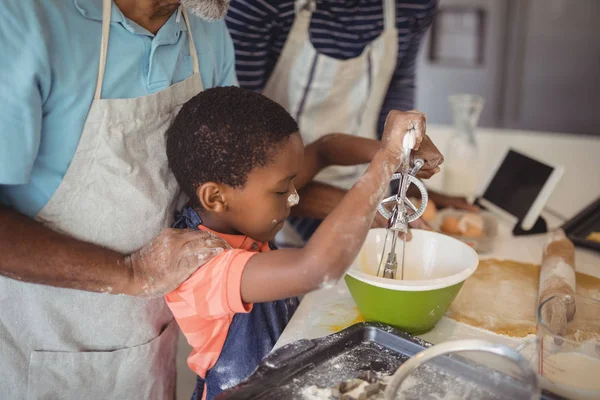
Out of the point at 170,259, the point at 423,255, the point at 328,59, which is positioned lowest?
the point at 423,255

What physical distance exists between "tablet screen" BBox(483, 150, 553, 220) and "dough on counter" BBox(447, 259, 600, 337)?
0.25m

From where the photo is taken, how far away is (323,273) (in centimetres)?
88

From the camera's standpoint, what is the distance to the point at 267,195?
1.04 m

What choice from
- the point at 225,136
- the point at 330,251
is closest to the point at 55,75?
the point at 225,136

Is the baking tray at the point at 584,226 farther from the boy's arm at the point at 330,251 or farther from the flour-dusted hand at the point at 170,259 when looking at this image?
the flour-dusted hand at the point at 170,259

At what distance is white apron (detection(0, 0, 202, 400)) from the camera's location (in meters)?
1.01

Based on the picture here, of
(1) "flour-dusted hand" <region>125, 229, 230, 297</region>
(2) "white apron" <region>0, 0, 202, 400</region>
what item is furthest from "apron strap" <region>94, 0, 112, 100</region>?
(1) "flour-dusted hand" <region>125, 229, 230, 297</region>

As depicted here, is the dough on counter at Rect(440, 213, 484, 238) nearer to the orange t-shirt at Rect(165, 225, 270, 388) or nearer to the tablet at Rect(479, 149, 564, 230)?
the tablet at Rect(479, 149, 564, 230)

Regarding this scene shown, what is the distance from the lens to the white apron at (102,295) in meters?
1.01

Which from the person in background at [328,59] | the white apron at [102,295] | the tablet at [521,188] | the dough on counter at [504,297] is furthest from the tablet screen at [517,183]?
the white apron at [102,295]

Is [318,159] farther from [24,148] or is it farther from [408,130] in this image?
[24,148]

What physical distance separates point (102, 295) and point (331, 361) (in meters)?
0.43

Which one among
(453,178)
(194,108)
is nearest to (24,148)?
(194,108)

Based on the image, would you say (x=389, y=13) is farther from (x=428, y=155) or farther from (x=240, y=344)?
(x=240, y=344)
